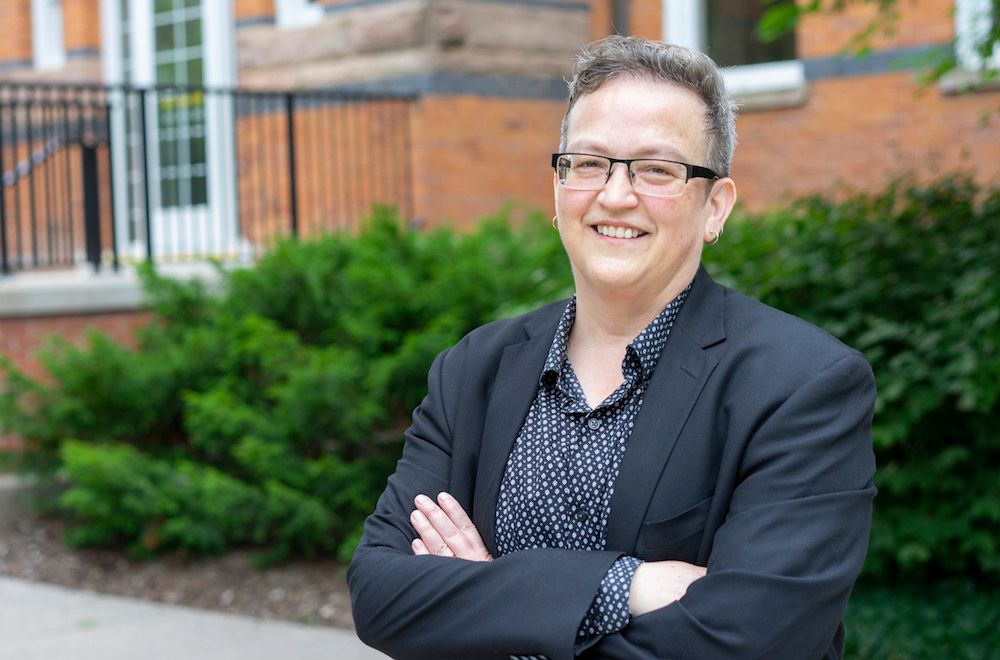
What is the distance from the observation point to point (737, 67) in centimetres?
1209

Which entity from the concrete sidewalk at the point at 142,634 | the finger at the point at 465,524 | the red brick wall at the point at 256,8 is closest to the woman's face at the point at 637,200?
the finger at the point at 465,524

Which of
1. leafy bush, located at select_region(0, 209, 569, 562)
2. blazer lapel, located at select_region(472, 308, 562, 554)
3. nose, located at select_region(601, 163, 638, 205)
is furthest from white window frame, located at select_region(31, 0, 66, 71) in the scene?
nose, located at select_region(601, 163, 638, 205)

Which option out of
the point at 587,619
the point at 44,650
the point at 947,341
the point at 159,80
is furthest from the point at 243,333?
the point at 159,80

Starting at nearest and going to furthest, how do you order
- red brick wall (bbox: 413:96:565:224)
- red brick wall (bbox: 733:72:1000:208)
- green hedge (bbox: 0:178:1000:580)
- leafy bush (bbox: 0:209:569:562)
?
green hedge (bbox: 0:178:1000:580) → leafy bush (bbox: 0:209:569:562) → red brick wall (bbox: 733:72:1000:208) → red brick wall (bbox: 413:96:565:224)

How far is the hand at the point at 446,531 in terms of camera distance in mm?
2486

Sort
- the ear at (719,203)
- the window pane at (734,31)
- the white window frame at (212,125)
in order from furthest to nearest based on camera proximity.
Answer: the white window frame at (212,125) → the window pane at (734,31) → the ear at (719,203)

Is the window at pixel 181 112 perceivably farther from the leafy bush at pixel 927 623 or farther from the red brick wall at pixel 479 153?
the leafy bush at pixel 927 623

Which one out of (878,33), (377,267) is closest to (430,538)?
(377,267)

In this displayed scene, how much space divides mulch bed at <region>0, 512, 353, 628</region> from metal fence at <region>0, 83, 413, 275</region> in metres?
2.62

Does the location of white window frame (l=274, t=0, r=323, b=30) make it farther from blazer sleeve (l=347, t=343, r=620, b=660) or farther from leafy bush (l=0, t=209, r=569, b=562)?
blazer sleeve (l=347, t=343, r=620, b=660)

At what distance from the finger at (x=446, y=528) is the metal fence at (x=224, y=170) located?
7602 mm

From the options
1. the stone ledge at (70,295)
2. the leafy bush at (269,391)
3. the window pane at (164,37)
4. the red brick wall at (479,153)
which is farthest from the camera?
the window pane at (164,37)

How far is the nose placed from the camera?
7.78ft

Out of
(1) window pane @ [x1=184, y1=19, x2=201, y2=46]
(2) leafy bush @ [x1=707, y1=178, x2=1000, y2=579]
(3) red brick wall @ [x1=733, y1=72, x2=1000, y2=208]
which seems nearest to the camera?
(2) leafy bush @ [x1=707, y1=178, x2=1000, y2=579]
